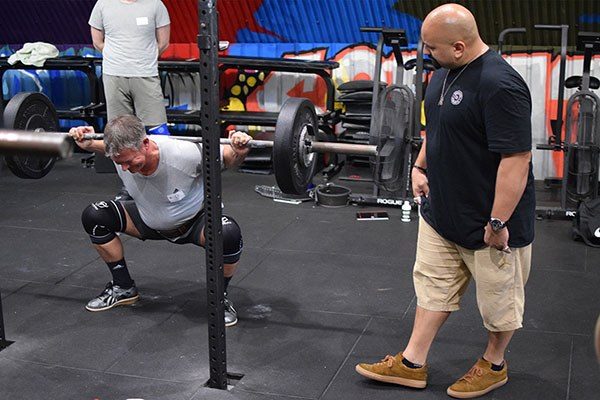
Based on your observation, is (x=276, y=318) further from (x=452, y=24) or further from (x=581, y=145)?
(x=581, y=145)

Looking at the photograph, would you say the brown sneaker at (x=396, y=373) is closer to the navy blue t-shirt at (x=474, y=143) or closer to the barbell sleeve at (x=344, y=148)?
the navy blue t-shirt at (x=474, y=143)

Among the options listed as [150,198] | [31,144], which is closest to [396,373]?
[150,198]

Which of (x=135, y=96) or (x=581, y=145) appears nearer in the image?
(x=581, y=145)

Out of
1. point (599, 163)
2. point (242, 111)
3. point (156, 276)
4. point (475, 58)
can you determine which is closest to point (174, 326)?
point (156, 276)

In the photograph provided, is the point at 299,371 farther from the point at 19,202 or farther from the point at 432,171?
the point at 19,202

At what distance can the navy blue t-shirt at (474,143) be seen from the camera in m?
2.66

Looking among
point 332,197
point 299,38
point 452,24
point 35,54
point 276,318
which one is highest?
point 452,24

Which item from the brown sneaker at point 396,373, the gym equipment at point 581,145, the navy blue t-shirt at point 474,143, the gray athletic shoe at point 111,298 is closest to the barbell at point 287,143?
the navy blue t-shirt at point 474,143

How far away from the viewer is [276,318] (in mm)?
3820

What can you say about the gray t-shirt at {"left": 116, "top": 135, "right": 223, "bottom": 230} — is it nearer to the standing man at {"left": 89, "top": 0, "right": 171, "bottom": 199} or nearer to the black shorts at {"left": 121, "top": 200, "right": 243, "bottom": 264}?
the black shorts at {"left": 121, "top": 200, "right": 243, "bottom": 264}

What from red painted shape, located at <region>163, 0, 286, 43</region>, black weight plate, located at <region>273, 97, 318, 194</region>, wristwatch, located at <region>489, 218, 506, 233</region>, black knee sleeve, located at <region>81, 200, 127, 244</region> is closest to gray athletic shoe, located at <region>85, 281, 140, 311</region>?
black knee sleeve, located at <region>81, 200, 127, 244</region>

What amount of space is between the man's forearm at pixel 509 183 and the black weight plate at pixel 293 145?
839 mm

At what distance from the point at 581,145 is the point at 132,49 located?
3035mm

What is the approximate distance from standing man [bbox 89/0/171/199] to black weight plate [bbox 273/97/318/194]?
2624 mm
